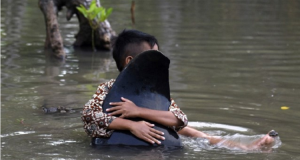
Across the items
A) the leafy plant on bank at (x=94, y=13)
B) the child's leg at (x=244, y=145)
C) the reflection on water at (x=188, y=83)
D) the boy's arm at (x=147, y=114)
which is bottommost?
the reflection on water at (x=188, y=83)

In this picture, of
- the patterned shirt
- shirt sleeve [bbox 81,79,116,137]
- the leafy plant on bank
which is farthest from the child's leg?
Result: the leafy plant on bank

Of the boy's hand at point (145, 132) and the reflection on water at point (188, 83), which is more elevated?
the boy's hand at point (145, 132)

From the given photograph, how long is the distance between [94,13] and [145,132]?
5026 mm

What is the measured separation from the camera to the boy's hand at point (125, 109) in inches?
167

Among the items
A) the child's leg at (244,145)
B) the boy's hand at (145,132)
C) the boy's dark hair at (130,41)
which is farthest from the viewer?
the child's leg at (244,145)

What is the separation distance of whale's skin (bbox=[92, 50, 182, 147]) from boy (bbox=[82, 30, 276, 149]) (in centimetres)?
5

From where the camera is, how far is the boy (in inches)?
166

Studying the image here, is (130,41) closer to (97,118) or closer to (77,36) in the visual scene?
(97,118)

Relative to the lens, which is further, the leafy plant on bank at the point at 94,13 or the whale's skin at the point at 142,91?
the leafy plant on bank at the point at 94,13

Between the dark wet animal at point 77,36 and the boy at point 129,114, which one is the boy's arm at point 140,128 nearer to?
the boy at point 129,114

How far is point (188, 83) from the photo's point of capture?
704 centimetres

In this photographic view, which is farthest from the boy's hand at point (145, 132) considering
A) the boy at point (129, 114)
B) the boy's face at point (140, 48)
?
the boy's face at point (140, 48)

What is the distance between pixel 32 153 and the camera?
430 cm

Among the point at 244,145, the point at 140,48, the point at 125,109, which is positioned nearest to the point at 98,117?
the point at 125,109
